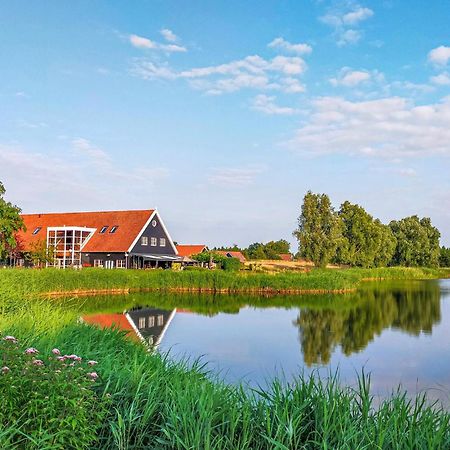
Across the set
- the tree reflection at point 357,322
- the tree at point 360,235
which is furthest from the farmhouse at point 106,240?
the tree at point 360,235

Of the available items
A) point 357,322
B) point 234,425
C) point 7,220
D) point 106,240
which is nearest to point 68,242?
point 106,240

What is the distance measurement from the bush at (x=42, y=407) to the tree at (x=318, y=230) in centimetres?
4444

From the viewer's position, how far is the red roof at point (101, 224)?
4159cm

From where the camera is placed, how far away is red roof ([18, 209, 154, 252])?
41.6 metres

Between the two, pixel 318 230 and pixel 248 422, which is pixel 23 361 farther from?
pixel 318 230

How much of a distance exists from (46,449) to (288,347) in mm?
12206

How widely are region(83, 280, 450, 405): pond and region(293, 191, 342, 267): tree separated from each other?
16.4 m

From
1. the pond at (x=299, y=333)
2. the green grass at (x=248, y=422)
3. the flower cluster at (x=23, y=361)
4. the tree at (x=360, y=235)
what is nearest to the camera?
the green grass at (x=248, y=422)

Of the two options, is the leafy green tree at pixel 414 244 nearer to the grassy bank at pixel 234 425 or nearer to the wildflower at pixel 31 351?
the grassy bank at pixel 234 425

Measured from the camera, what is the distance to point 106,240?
139ft

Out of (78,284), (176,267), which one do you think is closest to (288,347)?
(78,284)

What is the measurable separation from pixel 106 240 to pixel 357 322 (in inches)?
1041

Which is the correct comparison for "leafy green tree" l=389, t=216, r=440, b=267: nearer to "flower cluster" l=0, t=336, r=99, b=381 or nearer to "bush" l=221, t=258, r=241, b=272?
"bush" l=221, t=258, r=241, b=272

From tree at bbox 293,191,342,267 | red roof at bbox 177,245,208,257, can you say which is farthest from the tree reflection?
red roof at bbox 177,245,208,257
